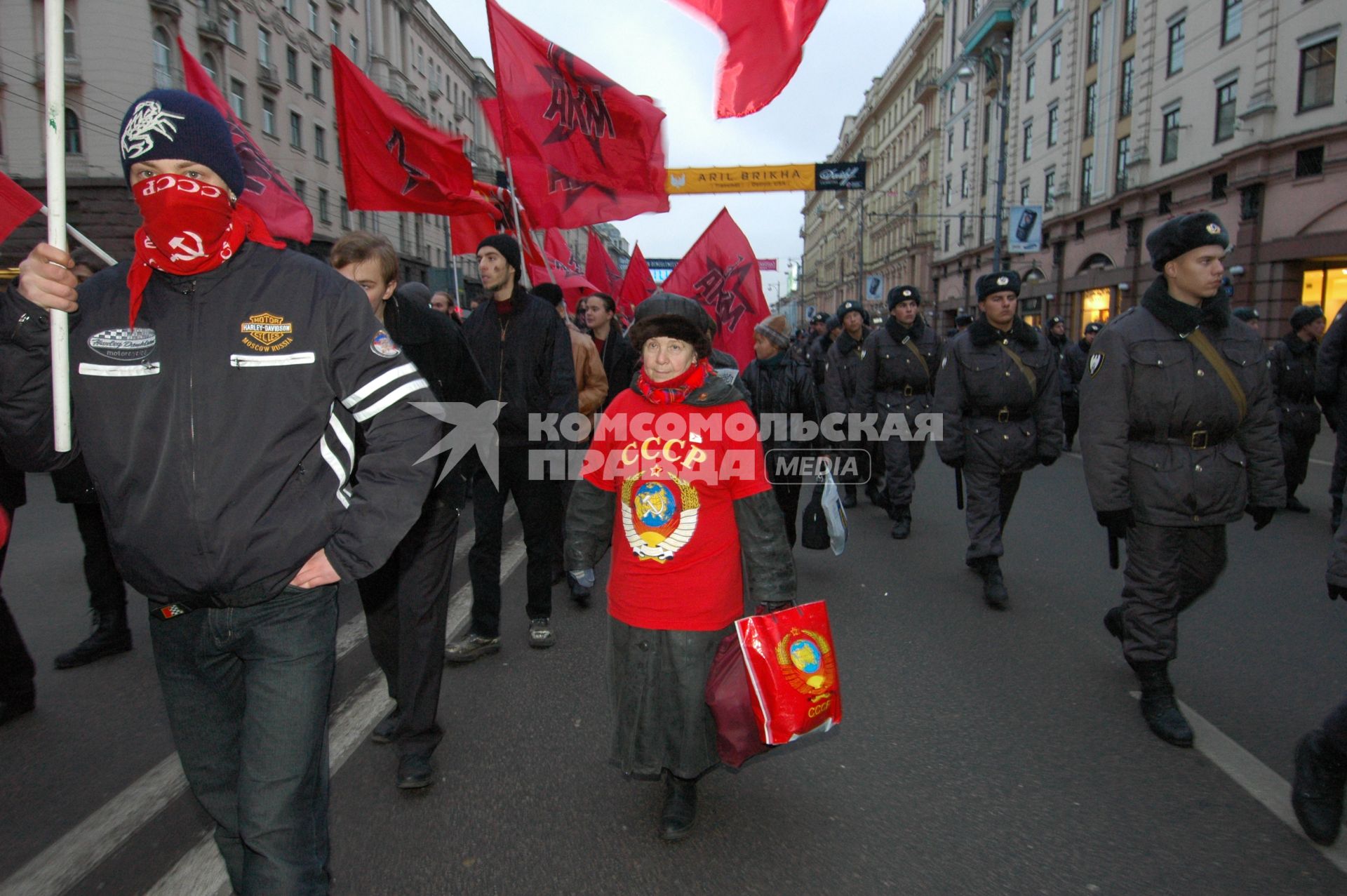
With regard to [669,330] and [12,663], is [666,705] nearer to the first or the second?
[669,330]

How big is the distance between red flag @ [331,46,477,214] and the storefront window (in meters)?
31.6

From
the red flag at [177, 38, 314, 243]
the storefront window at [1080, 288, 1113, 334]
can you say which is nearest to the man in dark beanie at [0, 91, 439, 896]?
the red flag at [177, 38, 314, 243]

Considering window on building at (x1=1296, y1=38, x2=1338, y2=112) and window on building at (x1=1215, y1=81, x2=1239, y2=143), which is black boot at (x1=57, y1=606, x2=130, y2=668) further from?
window on building at (x1=1215, y1=81, x2=1239, y2=143)

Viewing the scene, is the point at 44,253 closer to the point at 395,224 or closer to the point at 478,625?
the point at 478,625

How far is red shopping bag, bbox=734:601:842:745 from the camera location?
8.48ft

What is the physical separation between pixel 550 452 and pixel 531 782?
204 cm

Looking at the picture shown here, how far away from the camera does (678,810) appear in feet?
9.30

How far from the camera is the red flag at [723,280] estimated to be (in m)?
8.60

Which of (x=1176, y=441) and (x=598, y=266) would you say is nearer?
(x=1176, y=441)

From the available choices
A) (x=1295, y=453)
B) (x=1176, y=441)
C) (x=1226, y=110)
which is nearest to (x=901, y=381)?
(x=1295, y=453)

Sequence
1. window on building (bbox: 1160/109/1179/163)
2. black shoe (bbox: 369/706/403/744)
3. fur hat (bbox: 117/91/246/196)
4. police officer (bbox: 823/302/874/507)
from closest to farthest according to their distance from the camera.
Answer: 1. fur hat (bbox: 117/91/246/196)
2. black shoe (bbox: 369/706/403/744)
3. police officer (bbox: 823/302/874/507)
4. window on building (bbox: 1160/109/1179/163)

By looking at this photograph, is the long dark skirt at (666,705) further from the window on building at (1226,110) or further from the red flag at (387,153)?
the window on building at (1226,110)

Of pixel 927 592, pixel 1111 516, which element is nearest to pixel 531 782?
pixel 1111 516

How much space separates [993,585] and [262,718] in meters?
4.46
